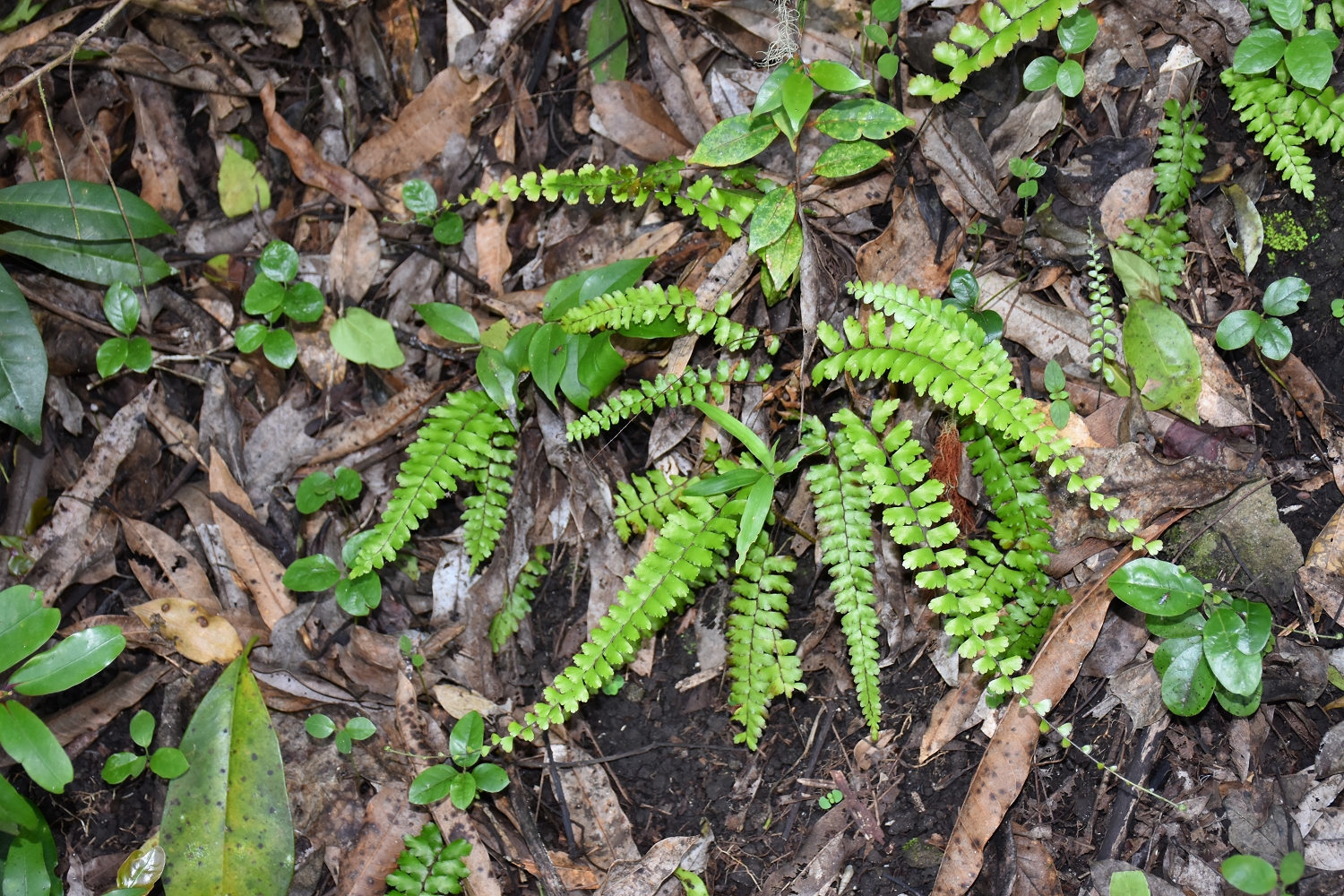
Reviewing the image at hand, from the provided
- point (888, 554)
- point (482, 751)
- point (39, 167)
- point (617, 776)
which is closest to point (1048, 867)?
point (888, 554)

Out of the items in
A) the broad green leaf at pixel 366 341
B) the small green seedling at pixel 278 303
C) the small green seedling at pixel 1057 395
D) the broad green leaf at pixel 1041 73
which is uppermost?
the broad green leaf at pixel 1041 73

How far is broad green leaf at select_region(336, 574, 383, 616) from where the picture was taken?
3590 millimetres

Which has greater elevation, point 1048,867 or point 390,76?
point 390,76

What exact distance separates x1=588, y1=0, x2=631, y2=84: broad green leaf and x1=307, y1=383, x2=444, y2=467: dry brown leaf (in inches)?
64.6

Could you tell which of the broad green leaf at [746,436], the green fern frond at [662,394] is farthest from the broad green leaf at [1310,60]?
the broad green leaf at [746,436]

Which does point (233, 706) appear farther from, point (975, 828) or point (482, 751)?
point (975, 828)

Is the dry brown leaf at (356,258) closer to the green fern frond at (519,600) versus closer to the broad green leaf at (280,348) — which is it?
the broad green leaf at (280,348)

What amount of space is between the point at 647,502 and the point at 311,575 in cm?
149

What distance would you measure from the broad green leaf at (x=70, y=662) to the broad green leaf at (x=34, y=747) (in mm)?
95

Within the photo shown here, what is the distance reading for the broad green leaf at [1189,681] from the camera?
9.15 feet

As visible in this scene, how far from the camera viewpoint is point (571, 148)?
4129 millimetres

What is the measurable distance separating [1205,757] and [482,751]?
257cm

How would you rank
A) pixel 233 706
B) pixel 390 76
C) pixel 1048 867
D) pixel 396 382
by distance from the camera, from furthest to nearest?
pixel 390 76, pixel 396 382, pixel 233 706, pixel 1048 867

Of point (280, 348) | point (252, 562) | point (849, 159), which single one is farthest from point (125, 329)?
point (849, 159)
